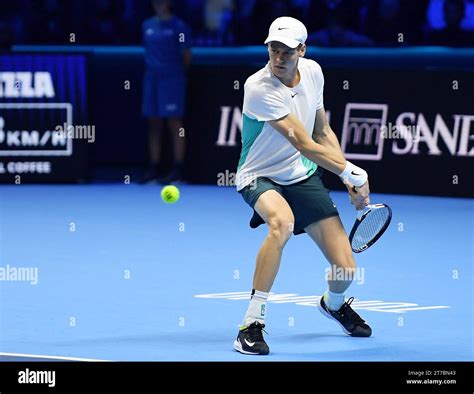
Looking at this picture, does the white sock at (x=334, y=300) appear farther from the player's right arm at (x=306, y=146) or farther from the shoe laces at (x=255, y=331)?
the player's right arm at (x=306, y=146)

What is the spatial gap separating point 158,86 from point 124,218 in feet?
11.2

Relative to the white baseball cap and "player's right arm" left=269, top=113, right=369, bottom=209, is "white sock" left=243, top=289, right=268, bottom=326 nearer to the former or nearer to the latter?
"player's right arm" left=269, top=113, right=369, bottom=209

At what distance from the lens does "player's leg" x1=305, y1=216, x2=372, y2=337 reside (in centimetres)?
927

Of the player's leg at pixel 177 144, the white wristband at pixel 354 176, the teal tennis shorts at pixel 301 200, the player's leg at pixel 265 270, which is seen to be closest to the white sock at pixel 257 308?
the player's leg at pixel 265 270

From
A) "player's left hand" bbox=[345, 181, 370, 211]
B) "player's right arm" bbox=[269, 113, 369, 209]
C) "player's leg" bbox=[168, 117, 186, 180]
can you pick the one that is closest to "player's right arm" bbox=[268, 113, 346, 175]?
"player's right arm" bbox=[269, 113, 369, 209]

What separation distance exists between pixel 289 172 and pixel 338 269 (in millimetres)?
694

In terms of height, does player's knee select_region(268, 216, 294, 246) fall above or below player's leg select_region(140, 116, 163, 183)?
above

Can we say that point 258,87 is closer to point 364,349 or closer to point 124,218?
point 364,349

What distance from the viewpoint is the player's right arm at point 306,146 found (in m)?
8.99

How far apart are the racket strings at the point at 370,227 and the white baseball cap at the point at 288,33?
1.20 meters

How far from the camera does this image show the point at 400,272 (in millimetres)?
12133

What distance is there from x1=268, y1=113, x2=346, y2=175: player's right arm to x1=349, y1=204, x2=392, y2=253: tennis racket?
39 centimetres
